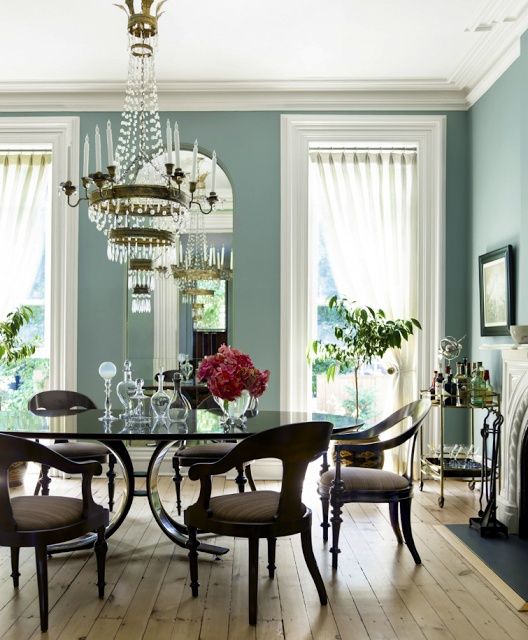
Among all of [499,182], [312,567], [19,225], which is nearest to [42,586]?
[312,567]

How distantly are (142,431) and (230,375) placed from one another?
0.51 m

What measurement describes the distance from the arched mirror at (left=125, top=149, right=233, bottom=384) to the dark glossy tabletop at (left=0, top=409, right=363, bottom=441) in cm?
200

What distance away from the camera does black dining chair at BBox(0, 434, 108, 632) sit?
2.97 metres

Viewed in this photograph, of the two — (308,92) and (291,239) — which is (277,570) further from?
(308,92)

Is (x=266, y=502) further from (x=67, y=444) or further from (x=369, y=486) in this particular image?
(x=67, y=444)

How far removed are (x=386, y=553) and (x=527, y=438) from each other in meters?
1.05

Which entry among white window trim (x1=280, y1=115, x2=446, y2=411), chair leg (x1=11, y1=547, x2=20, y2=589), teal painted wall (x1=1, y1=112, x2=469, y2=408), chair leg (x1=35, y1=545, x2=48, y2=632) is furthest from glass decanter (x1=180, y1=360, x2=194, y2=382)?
chair leg (x1=35, y1=545, x2=48, y2=632)

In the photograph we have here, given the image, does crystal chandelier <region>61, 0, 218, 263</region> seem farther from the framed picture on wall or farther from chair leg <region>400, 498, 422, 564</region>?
the framed picture on wall

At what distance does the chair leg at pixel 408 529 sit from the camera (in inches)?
152

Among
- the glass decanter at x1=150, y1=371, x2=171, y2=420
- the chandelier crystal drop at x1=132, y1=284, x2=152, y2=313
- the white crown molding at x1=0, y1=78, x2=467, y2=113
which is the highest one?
the white crown molding at x1=0, y1=78, x2=467, y2=113

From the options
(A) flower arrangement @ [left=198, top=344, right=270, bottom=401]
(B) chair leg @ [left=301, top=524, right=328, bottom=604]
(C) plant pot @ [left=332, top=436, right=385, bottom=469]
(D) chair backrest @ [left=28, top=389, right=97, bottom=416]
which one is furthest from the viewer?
(C) plant pot @ [left=332, top=436, right=385, bottom=469]

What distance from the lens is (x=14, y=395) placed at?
6836mm

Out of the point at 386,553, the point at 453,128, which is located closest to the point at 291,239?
the point at 453,128

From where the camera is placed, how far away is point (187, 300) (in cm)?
651
